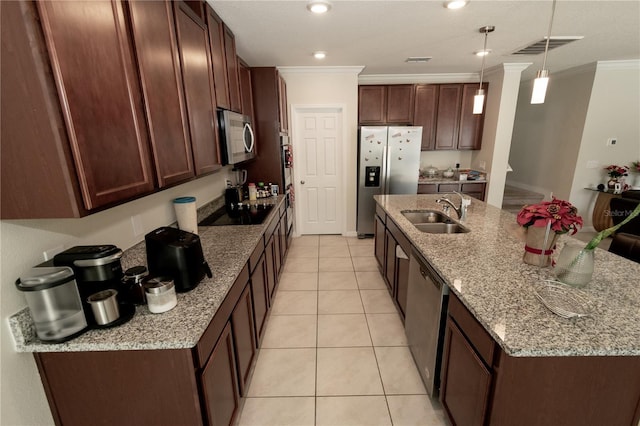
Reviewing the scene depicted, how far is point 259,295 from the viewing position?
7.09 feet

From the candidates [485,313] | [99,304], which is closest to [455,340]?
[485,313]

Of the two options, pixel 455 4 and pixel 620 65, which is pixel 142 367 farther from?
pixel 620 65

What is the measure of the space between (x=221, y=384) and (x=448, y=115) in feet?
15.6

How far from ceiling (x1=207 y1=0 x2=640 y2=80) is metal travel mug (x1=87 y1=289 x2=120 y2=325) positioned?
204 cm

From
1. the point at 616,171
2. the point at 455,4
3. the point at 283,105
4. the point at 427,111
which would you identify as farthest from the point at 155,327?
the point at 616,171

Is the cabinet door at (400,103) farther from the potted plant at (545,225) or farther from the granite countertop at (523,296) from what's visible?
the potted plant at (545,225)

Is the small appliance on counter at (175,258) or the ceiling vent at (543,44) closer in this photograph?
the small appliance on counter at (175,258)

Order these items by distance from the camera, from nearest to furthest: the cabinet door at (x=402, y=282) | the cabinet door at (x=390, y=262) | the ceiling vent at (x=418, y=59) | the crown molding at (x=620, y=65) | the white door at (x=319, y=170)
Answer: the cabinet door at (x=402, y=282) → the cabinet door at (x=390, y=262) → the ceiling vent at (x=418, y=59) → the crown molding at (x=620, y=65) → the white door at (x=319, y=170)

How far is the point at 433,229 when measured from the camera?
2514 millimetres

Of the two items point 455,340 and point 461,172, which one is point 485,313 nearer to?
point 455,340

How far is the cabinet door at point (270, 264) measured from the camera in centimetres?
249

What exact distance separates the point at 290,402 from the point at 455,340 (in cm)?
110

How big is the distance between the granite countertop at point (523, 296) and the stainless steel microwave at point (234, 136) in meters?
1.54

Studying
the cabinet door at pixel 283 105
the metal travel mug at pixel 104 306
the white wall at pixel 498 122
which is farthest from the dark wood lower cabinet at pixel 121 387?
the white wall at pixel 498 122
